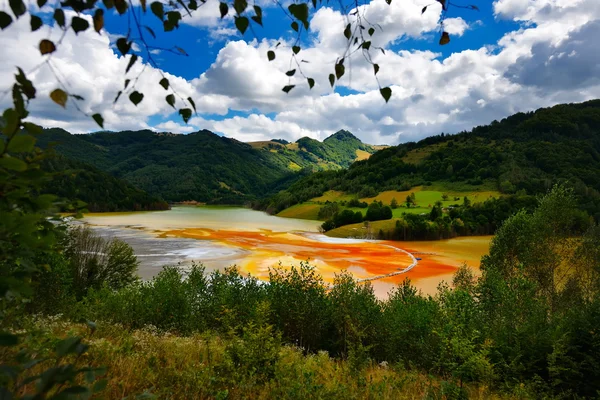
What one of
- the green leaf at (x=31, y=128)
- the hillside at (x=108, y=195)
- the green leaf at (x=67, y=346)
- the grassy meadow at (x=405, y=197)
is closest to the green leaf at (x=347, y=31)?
the green leaf at (x=31, y=128)

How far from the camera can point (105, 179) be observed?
145m

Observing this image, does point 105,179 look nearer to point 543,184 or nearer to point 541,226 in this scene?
point 541,226

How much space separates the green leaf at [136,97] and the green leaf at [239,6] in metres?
0.80

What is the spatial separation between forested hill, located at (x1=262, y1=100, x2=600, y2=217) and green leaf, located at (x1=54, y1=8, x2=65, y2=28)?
108123 mm

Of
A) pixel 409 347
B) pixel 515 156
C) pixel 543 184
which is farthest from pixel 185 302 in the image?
pixel 515 156

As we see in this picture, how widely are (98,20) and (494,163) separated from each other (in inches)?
6291

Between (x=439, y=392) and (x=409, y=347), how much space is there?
9.73 meters

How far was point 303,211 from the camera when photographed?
5236 inches

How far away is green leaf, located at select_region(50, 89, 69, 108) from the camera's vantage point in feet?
5.16

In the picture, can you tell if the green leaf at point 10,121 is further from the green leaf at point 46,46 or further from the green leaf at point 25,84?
the green leaf at point 46,46

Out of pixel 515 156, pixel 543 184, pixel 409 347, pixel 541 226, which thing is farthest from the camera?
pixel 515 156

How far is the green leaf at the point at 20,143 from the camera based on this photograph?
4.41ft

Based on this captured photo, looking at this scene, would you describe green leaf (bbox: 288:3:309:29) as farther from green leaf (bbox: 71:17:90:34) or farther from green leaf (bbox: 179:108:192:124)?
green leaf (bbox: 71:17:90:34)

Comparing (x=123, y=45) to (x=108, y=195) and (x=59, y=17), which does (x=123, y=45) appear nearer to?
(x=59, y=17)
